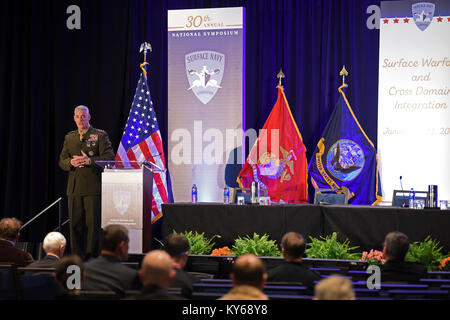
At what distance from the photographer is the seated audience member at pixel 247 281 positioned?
7.90ft

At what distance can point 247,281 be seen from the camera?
2.45 m

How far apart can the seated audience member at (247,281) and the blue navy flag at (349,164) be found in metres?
4.99

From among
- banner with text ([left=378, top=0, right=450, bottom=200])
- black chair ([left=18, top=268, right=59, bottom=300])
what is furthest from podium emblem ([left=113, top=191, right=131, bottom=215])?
banner with text ([left=378, top=0, right=450, bottom=200])

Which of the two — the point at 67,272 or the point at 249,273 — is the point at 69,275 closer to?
the point at 67,272

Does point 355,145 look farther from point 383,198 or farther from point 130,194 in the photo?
point 130,194

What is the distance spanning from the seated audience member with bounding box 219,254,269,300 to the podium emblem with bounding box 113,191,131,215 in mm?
3473

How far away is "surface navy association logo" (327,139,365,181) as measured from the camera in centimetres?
734

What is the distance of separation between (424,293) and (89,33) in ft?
23.5

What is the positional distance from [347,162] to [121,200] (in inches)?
126

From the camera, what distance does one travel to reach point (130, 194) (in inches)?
228

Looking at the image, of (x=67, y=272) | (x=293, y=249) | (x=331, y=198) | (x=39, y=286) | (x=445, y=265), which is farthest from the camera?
(x=331, y=198)

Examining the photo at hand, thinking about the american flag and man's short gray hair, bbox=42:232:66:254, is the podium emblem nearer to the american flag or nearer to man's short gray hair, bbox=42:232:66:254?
the american flag

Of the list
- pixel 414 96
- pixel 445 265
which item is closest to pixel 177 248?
pixel 445 265

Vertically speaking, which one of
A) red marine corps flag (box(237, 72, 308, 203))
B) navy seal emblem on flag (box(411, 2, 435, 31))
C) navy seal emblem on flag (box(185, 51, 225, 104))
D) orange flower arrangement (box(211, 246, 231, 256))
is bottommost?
orange flower arrangement (box(211, 246, 231, 256))
